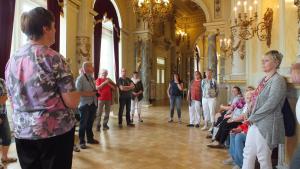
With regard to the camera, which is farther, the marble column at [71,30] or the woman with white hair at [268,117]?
the marble column at [71,30]

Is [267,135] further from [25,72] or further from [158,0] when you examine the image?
[158,0]

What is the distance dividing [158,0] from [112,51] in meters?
4.31

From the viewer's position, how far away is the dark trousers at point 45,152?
4.78 feet

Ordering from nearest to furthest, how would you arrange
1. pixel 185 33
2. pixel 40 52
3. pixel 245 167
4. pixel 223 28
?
pixel 40 52 → pixel 245 167 → pixel 223 28 → pixel 185 33

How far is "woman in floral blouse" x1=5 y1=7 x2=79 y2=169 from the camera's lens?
1415mm

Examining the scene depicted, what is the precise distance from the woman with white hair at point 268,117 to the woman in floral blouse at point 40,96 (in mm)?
1704

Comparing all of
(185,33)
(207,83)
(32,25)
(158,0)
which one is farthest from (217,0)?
(32,25)

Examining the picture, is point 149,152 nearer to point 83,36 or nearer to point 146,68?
point 83,36

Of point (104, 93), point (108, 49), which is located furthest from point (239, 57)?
point (108, 49)

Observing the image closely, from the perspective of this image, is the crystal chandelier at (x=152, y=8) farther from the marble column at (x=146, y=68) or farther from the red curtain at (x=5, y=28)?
the marble column at (x=146, y=68)

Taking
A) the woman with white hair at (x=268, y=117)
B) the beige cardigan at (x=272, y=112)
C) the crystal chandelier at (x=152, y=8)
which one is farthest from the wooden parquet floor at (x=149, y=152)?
the crystal chandelier at (x=152, y=8)

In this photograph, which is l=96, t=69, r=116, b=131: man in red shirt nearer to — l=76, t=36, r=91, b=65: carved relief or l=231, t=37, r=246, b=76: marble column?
l=76, t=36, r=91, b=65: carved relief

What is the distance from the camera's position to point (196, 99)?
259 inches

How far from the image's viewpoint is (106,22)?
32.9 feet
